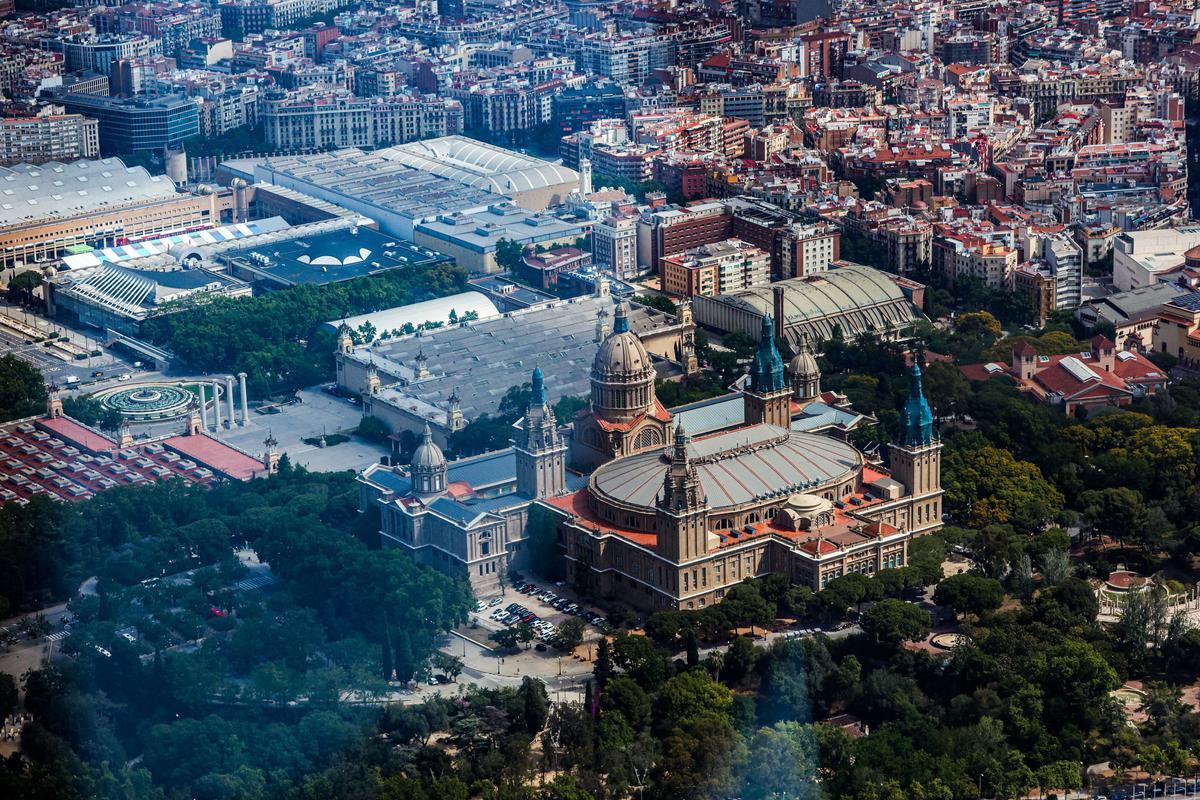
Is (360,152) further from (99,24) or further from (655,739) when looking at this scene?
(655,739)

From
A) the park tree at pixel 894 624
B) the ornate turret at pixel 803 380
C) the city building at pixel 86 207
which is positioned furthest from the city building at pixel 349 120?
the park tree at pixel 894 624

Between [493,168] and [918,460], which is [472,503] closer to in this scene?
[918,460]

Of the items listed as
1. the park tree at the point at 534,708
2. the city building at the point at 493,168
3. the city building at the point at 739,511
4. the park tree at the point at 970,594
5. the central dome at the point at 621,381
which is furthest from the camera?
the city building at the point at 493,168

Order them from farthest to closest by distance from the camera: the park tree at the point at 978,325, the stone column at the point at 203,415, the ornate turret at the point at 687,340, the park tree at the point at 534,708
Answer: the park tree at the point at 978,325 < the ornate turret at the point at 687,340 < the stone column at the point at 203,415 < the park tree at the point at 534,708

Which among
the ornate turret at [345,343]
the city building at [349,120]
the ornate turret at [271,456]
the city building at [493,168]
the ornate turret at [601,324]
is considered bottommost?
the ornate turret at [271,456]

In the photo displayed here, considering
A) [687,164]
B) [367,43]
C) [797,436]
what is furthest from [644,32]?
[797,436]

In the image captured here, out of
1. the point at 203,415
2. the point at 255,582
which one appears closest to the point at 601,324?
the point at 203,415

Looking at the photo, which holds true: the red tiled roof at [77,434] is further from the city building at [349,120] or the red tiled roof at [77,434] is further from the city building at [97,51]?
the city building at [97,51]

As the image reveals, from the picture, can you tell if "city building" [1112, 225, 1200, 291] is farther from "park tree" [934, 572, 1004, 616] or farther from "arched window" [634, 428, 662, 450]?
"park tree" [934, 572, 1004, 616]
